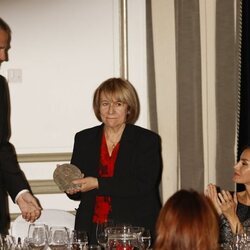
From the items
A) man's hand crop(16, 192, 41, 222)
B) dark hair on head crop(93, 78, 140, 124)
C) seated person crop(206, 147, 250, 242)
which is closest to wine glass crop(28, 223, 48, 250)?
man's hand crop(16, 192, 41, 222)

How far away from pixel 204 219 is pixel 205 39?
10.1 feet

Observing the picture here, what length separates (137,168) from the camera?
412 centimetres

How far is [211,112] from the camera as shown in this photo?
523 cm

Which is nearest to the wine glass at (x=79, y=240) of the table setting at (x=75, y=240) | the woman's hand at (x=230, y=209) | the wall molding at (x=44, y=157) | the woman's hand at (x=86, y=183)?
the table setting at (x=75, y=240)

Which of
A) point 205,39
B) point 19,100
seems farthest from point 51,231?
point 205,39

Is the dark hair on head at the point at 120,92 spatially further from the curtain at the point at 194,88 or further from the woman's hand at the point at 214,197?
the curtain at the point at 194,88

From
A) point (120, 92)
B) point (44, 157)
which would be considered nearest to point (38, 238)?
point (120, 92)

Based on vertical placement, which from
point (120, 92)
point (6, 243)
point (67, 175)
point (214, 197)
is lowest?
point (6, 243)

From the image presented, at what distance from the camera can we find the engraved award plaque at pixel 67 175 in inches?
156

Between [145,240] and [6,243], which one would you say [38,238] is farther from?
[145,240]

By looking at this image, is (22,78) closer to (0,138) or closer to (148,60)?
(148,60)

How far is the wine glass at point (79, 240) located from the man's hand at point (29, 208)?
0.58m

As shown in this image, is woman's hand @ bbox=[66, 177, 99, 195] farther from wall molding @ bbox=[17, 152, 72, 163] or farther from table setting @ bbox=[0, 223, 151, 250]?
wall molding @ bbox=[17, 152, 72, 163]

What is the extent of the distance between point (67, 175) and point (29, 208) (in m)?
0.31
